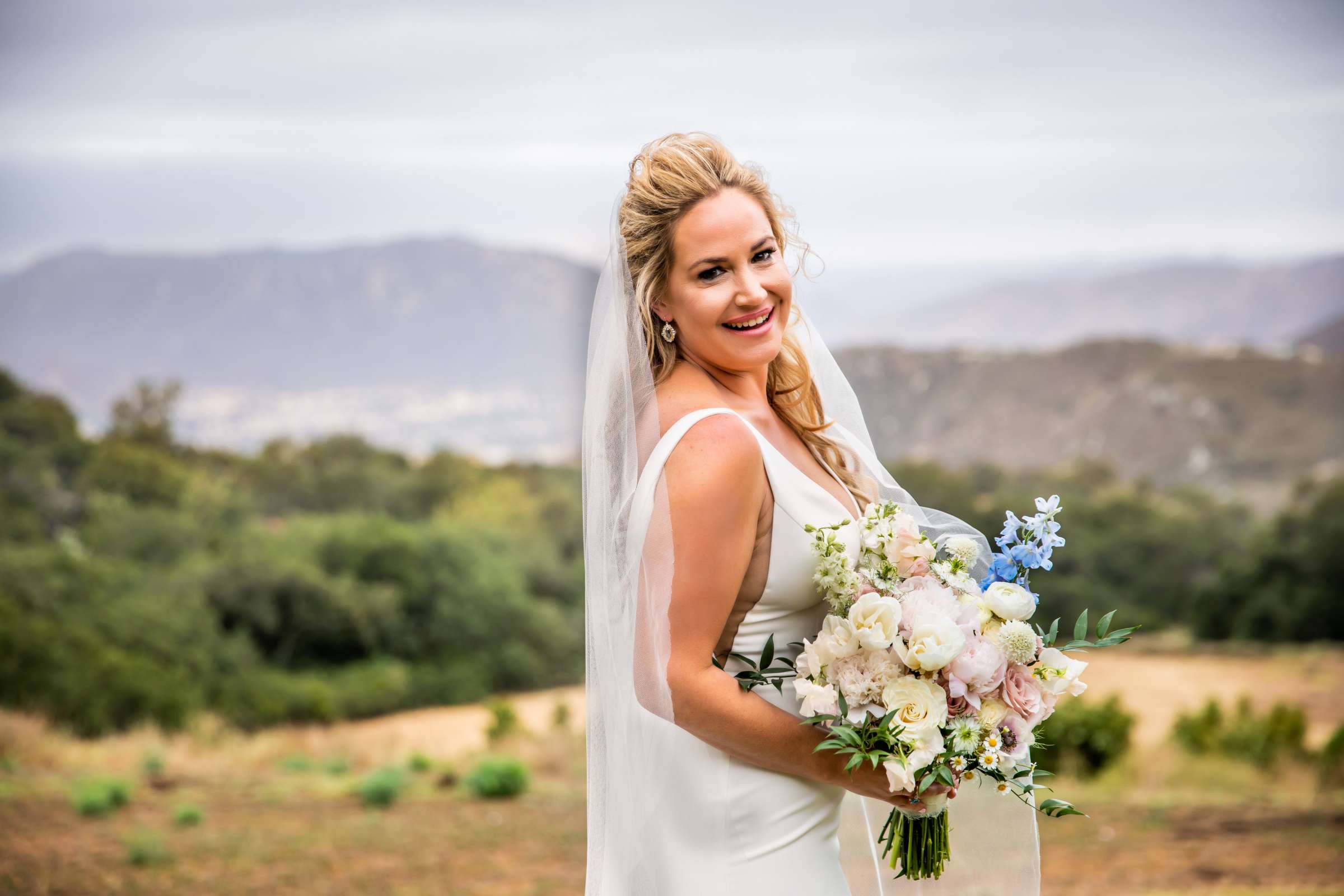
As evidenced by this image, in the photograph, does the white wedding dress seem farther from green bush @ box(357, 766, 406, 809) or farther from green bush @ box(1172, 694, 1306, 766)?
green bush @ box(1172, 694, 1306, 766)

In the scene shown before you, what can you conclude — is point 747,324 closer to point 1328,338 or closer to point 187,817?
point 187,817

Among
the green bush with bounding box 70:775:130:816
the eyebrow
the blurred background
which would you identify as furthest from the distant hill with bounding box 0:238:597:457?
the eyebrow

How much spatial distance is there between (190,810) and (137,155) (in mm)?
35898

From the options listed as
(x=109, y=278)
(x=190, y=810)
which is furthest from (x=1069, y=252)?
(x=190, y=810)

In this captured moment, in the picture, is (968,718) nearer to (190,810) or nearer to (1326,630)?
(190,810)

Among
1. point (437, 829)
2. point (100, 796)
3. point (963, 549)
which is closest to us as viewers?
point (963, 549)

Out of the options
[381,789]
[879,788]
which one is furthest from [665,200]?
[381,789]

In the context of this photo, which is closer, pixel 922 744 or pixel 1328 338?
pixel 922 744

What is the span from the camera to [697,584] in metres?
1.74

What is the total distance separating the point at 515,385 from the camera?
43.6 m

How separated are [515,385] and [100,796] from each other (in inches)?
1352

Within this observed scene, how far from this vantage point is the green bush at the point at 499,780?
33.9 feet

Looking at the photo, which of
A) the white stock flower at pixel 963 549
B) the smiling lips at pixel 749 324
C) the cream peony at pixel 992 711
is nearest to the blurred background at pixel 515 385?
the smiling lips at pixel 749 324

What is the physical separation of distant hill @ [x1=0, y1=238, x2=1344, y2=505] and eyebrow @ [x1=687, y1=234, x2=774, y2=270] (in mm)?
26200
